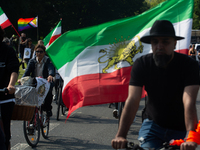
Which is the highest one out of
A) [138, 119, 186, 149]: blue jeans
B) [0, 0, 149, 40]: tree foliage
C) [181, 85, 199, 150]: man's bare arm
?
[0, 0, 149, 40]: tree foliage

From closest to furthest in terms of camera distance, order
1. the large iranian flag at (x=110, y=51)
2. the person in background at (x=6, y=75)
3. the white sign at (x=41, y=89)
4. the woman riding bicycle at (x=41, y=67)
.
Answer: the person in background at (x=6, y=75), the large iranian flag at (x=110, y=51), the white sign at (x=41, y=89), the woman riding bicycle at (x=41, y=67)

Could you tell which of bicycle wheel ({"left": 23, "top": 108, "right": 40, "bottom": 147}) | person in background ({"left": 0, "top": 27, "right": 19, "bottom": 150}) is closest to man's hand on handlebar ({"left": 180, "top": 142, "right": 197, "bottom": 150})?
person in background ({"left": 0, "top": 27, "right": 19, "bottom": 150})

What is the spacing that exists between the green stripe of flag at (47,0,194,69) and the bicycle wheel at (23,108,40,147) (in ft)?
3.49

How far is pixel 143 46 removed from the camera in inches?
218

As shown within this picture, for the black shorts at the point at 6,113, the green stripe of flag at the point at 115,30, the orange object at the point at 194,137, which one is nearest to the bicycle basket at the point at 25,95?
the green stripe of flag at the point at 115,30

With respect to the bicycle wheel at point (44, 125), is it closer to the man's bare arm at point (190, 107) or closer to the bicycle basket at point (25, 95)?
the bicycle basket at point (25, 95)

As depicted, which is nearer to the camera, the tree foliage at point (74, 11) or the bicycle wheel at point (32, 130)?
the bicycle wheel at point (32, 130)

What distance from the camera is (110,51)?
5.49 metres

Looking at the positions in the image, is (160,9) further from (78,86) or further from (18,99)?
(18,99)

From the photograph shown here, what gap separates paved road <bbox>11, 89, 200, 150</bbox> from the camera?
216 inches

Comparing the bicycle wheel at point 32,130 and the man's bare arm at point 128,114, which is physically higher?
the man's bare arm at point 128,114

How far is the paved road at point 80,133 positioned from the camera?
18.0 ft

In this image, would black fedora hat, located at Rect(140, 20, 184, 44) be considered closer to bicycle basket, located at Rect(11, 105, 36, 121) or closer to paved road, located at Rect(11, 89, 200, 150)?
bicycle basket, located at Rect(11, 105, 36, 121)

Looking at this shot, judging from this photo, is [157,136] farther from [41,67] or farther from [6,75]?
[41,67]
